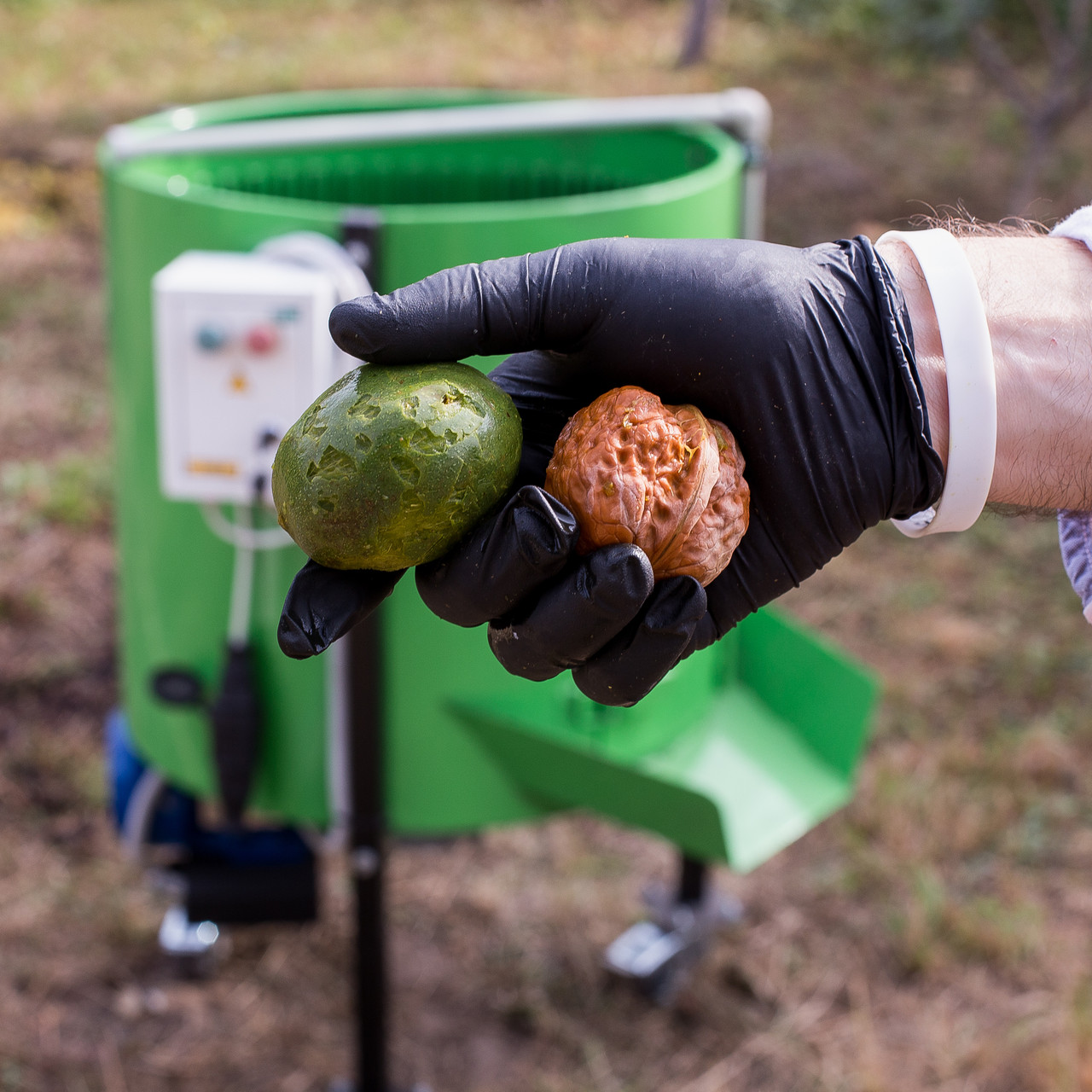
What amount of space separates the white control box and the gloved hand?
705mm

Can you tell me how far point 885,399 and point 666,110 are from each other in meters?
1.25

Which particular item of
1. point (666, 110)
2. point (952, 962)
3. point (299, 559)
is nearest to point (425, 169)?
point (666, 110)

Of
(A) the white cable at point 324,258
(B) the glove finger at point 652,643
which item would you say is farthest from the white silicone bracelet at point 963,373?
(A) the white cable at point 324,258

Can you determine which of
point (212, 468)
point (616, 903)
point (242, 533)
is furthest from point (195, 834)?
point (616, 903)

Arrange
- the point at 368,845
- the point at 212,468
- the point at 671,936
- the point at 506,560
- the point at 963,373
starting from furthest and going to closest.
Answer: the point at 671,936
the point at 368,845
the point at 212,468
the point at 963,373
the point at 506,560

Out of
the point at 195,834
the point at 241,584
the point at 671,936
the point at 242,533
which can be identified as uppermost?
the point at 242,533

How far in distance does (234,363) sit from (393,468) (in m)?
0.96

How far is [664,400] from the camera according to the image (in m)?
1.40

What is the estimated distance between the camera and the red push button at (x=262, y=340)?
6.71ft

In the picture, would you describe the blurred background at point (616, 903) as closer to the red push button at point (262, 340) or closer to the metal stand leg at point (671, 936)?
the metal stand leg at point (671, 936)

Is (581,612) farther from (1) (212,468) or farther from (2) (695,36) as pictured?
(2) (695,36)

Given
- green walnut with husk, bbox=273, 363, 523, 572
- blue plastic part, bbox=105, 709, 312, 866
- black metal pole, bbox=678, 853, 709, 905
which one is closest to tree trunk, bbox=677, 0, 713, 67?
black metal pole, bbox=678, 853, 709, 905

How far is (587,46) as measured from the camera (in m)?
9.99

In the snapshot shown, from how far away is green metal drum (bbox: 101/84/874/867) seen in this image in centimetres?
212
